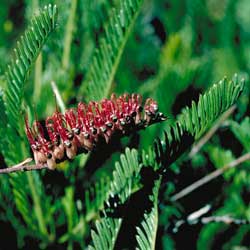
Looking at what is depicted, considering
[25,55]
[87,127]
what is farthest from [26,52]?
[87,127]

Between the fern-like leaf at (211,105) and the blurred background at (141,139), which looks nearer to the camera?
the fern-like leaf at (211,105)

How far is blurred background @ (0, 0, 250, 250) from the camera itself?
808mm

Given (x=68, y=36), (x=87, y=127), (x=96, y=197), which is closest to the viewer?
(x=87, y=127)

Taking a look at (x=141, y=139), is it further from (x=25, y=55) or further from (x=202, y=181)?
(x=25, y=55)

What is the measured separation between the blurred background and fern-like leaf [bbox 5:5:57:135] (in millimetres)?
→ 117

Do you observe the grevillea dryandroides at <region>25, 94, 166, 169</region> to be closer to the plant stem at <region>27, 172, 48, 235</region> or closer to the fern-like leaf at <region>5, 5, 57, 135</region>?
the fern-like leaf at <region>5, 5, 57, 135</region>

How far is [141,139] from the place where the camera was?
990 mm

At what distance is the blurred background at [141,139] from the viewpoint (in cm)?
81

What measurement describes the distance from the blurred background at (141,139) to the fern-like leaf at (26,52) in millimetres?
117

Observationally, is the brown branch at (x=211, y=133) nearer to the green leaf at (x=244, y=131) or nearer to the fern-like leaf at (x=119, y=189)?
the green leaf at (x=244, y=131)

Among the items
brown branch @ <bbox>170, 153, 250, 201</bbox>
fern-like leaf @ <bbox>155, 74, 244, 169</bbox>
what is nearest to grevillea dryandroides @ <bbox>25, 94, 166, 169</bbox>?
fern-like leaf @ <bbox>155, 74, 244, 169</bbox>

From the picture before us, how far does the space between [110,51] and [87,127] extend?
0.25 meters

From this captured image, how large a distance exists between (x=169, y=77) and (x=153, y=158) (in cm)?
44

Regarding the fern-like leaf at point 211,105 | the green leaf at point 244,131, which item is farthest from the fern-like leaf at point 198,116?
the green leaf at point 244,131
